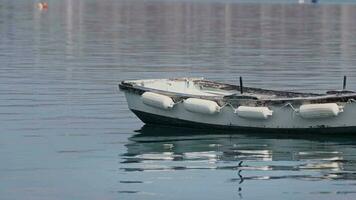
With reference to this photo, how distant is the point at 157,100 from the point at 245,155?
4.47 m

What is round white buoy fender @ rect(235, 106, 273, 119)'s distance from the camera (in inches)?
1110

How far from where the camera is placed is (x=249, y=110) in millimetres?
28359

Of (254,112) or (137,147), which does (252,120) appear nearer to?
(254,112)

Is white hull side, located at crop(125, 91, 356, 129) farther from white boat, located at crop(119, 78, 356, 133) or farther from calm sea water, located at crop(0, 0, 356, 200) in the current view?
calm sea water, located at crop(0, 0, 356, 200)

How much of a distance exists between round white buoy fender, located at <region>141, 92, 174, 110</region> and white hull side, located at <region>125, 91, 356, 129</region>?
199mm

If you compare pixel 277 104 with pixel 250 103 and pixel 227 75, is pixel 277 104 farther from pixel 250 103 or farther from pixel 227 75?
pixel 227 75

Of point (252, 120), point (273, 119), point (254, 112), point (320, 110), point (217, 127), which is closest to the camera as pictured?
point (320, 110)

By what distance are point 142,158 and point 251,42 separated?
54.2 metres

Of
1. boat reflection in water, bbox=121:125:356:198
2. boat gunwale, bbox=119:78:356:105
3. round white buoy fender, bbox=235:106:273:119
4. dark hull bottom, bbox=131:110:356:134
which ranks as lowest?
boat reflection in water, bbox=121:125:356:198

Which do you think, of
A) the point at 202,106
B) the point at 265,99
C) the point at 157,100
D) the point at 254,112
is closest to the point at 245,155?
the point at 254,112

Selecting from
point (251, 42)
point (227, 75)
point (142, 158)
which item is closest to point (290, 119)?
point (142, 158)

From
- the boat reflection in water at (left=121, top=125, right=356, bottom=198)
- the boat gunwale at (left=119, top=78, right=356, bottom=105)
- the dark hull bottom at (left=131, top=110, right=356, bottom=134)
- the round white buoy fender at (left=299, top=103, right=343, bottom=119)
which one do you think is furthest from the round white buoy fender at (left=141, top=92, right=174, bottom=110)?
the round white buoy fender at (left=299, top=103, right=343, bottom=119)

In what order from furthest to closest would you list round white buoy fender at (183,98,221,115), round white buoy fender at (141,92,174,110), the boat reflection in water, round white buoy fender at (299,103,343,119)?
1. round white buoy fender at (141,92,174,110)
2. round white buoy fender at (183,98,221,115)
3. round white buoy fender at (299,103,343,119)
4. the boat reflection in water

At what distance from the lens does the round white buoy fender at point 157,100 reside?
29734 mm
